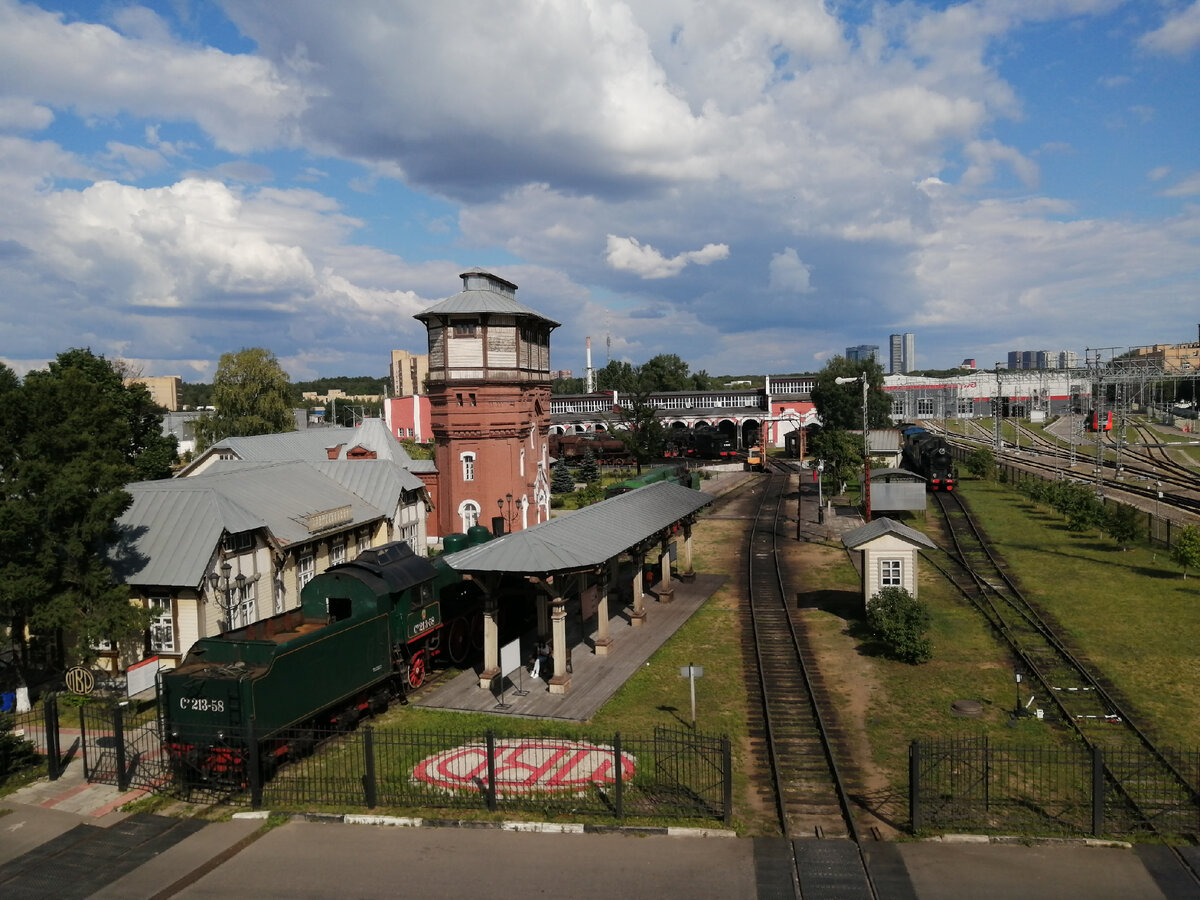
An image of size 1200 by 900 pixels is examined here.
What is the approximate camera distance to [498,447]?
36625mm

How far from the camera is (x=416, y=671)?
2059 cm

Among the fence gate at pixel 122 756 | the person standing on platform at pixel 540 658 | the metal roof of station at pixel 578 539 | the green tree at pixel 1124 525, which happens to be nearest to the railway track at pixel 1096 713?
the green tree at pixel 1124 525

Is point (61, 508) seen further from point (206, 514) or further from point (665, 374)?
point (665, 374)

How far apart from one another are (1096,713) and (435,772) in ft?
46.8

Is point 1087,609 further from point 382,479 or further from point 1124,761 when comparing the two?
point 382,479

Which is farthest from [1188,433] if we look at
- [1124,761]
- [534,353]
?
[1124,761]

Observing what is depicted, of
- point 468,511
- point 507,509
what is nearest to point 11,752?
point 468,511

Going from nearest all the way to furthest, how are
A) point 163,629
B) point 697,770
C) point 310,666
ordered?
point 697,770
point 310,666
point 163,629

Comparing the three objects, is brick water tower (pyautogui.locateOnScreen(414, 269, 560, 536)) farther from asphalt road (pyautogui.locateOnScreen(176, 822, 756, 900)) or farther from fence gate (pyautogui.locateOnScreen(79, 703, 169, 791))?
asphalt road (pyautogui.locateOnScreen(176, 822, 756, 900))

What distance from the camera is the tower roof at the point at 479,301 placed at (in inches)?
1385

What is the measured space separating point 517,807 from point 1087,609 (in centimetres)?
2095

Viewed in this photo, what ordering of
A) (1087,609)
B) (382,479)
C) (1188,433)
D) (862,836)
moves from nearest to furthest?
(862,836), (1087,609), (382,479), (1188,433)

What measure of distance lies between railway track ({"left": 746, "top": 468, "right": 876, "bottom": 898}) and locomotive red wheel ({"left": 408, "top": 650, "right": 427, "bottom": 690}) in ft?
28.2

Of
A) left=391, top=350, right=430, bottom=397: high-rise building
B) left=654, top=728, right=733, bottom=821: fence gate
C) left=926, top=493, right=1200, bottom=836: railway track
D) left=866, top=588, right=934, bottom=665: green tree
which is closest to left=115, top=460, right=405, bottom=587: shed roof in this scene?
left=654, top=728, right=733, bottom=821: fence gate
